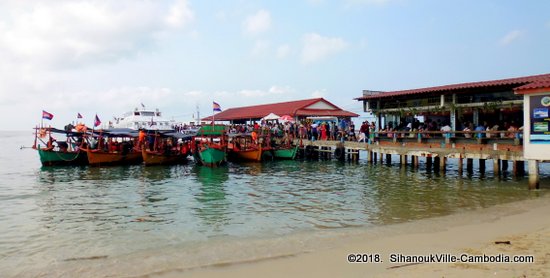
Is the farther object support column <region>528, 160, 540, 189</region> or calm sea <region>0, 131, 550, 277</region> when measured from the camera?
support column <region>528, 160, 540, 189</region>

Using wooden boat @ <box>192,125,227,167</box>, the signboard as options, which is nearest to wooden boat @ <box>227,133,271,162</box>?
wooden boat @ <box>192,125,227,167</box>

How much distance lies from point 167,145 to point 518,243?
26656mm

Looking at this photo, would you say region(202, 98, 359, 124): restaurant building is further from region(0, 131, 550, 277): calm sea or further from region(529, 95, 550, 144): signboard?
region(529, 95, 550, 144): signboard

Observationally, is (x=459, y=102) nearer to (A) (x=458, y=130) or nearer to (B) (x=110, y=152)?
(A) (x=458, y=130)

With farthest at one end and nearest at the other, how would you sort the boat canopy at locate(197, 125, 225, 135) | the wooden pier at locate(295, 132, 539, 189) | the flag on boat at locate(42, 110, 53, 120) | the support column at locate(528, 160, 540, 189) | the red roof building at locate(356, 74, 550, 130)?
the boat canopy at locate(197, 125, 225, 135) → the flag on boat at locate(42, 110, 53, 120) → the red roof building at locate(356, 74, 550, 130) → the wooden pier at locate(295, 132, 539, 189) → the support column at locate(528, 160, 540, 189)

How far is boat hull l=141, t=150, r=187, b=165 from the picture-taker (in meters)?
28.7

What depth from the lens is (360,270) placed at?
7.23m

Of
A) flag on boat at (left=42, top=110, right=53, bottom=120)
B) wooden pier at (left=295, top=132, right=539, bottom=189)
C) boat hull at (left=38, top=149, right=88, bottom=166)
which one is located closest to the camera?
wooden pier at (left=295, top=132, right=539, bottom=189)

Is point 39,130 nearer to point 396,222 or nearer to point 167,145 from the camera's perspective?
point 167,145

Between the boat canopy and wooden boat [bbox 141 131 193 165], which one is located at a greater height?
the boat canopy

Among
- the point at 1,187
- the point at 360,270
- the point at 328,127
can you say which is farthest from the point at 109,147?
the point at 360,270

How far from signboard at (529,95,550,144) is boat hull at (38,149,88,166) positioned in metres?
26.6

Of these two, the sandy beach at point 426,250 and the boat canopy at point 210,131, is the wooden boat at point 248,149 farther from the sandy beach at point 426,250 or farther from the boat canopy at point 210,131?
the sandy beach at point 426,250

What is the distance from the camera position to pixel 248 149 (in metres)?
30.9
